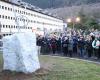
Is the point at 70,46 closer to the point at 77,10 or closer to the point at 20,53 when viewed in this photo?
the point at 20,53

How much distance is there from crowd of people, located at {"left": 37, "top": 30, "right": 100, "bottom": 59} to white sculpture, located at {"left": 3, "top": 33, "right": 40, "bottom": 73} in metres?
8.84

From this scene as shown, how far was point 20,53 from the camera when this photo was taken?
1360 centimetres

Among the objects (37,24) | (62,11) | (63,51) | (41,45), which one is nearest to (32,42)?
(63,51)

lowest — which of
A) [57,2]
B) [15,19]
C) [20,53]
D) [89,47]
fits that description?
[89,47]

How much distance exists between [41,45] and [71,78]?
47.9 ft

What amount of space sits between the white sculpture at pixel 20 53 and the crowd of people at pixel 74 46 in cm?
884

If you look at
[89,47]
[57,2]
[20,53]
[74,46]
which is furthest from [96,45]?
[57,2]

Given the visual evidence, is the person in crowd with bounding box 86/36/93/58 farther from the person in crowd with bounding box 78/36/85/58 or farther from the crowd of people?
the person in crowd with bounding box 78/36/85/58

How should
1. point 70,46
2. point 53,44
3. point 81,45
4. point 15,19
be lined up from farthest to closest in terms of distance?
point 15,19, point 53,44, point 70,46, point 81,45

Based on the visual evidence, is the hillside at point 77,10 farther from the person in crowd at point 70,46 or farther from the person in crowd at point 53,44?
the person in crowd at point 70,46

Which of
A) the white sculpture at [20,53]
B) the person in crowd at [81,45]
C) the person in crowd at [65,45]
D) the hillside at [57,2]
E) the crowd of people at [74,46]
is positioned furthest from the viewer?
the hillside at [57,2]

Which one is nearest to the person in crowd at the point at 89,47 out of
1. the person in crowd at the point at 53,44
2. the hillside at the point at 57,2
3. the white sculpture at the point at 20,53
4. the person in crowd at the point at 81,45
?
the person in crowd at the point at 81,45

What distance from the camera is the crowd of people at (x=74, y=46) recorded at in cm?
2277

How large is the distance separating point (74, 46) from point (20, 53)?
11.2m
